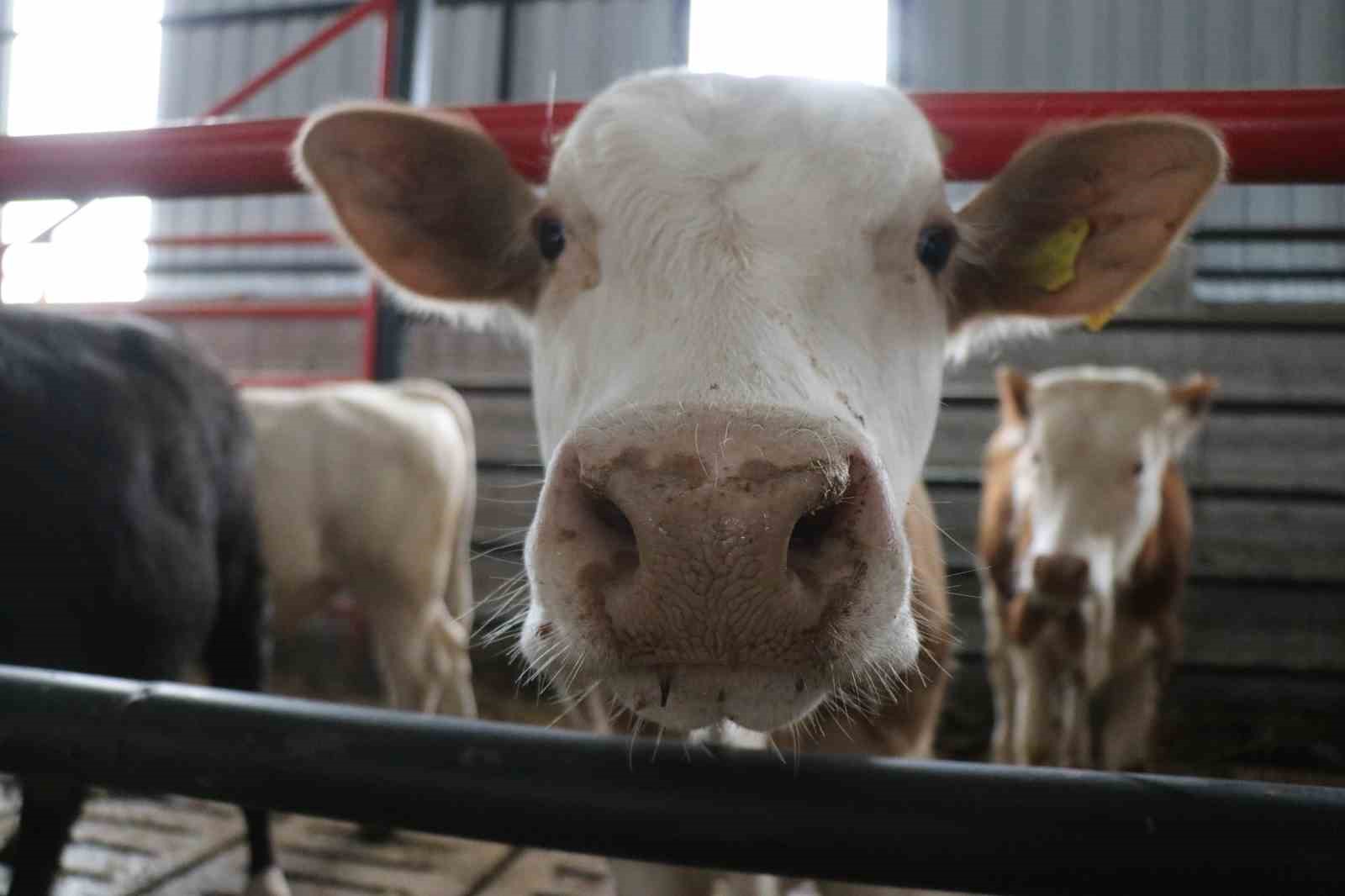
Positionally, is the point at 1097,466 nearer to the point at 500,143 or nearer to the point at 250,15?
the point at 500,143

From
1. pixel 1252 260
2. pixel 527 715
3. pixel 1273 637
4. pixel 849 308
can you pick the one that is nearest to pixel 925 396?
pixel 849 308

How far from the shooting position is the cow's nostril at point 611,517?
83 centimetres

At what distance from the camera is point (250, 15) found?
10773 mm

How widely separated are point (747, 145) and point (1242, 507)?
507 cm

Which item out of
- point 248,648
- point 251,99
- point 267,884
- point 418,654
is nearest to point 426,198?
point 248,648

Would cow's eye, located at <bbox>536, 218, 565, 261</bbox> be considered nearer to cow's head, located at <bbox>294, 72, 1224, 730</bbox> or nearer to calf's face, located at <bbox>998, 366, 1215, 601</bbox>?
cow's head, located at <bbox>294, 72, 1224, 730</bbox>

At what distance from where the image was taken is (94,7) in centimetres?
1165

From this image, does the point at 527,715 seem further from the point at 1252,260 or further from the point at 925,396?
the point at 1252,260

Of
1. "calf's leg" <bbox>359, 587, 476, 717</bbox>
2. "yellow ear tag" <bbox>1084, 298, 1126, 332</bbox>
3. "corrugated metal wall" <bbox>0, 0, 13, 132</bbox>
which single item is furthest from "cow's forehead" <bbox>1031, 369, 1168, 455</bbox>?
"corrugated metal wall" <bbox>0, 0, 13, 132</bbox>

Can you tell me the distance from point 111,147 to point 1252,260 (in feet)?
24.8

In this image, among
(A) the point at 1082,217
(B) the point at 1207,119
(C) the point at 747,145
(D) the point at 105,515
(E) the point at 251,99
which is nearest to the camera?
(C) the point at 747,145

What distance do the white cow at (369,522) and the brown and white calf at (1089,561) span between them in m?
2.23

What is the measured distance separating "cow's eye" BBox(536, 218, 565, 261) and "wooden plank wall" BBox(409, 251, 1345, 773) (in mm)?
3372

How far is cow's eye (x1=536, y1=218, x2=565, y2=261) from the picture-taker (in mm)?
1332
